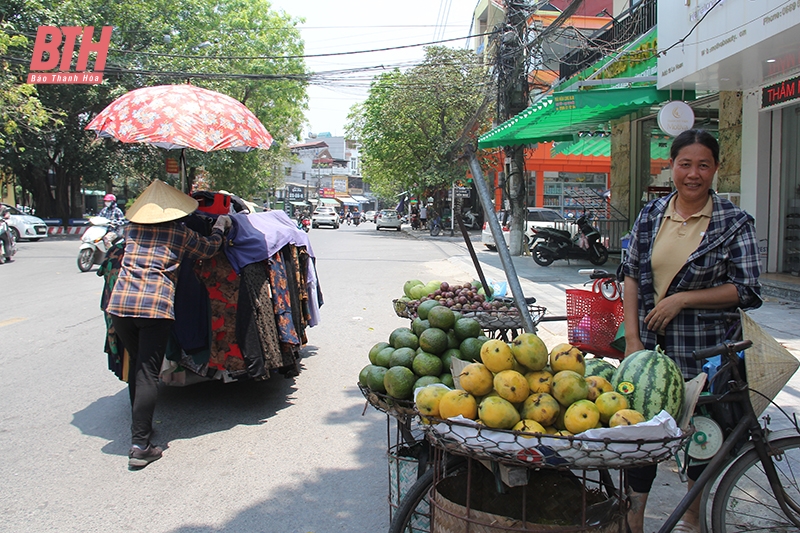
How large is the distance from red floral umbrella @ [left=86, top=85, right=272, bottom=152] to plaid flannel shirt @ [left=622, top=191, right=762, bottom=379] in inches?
112

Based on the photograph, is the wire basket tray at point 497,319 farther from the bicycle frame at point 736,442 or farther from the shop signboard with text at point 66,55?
the shop signboard with text at point 66,55

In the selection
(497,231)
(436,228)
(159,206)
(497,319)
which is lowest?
(436,228)

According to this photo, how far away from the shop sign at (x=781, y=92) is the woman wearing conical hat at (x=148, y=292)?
8.70m

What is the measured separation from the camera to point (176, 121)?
4199mm

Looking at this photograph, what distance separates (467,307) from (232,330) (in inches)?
70.8

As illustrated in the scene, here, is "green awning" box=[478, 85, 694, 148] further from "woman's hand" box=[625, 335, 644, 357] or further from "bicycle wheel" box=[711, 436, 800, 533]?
"bicycle wheel" box=[711, 436, 800, 533]

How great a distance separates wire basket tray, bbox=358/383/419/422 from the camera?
2535 millimetres

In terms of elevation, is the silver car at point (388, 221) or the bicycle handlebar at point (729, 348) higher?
the bicycle handlebar at point (729, 348)

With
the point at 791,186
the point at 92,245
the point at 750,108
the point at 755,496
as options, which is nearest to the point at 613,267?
the point at 791,186

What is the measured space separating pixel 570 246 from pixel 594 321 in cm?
1132

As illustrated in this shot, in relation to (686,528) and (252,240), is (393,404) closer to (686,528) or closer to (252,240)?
(686,528)

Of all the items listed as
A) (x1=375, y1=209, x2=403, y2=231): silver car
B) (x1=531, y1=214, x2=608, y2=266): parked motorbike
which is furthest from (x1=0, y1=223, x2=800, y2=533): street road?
(x1=375, y1=209, x2=403, y2=231): silver car

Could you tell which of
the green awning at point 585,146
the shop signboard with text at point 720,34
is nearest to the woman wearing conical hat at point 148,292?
the shop signboard with text at point 720,34

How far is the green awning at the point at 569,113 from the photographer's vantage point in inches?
361
